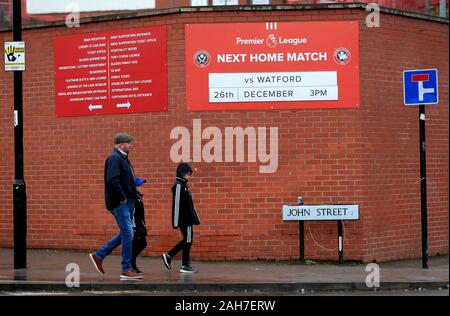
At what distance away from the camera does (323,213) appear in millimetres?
14773

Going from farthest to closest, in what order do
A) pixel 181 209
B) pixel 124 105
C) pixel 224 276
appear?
pixel 124 105 < pixel 181 209 < pixel 224 276

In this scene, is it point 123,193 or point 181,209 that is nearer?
point 123,193

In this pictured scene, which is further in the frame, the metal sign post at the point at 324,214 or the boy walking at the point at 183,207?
the metal sign post at the point at 324,214

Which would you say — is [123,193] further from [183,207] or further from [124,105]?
[124,105]

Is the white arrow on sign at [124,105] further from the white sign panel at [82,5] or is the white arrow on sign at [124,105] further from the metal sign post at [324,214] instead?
the metal sign post at [324,214]

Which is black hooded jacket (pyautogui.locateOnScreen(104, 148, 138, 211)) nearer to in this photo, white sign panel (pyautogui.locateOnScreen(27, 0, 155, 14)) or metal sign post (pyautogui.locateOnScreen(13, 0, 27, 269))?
metal sign post (pyautogui.locateOnScreen(13, 0, 27, 269))

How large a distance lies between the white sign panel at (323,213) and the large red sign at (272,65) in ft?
5.82

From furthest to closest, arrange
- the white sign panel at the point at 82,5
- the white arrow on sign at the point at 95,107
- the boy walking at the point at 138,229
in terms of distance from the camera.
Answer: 1. the white arrow on sign at the point at 95,107
2. the white sign panel at the point at 82,5
3. the boy walking at the point at 138,229

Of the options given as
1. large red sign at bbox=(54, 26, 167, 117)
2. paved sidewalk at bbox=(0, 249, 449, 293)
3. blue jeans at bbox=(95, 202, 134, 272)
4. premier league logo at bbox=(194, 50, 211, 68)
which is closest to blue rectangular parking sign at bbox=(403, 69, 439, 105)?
paved sidewalk at bbox=(0, 249, 449, 293)

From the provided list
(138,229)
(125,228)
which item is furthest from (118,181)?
(138,229)

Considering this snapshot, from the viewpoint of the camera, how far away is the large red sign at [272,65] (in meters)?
15.1

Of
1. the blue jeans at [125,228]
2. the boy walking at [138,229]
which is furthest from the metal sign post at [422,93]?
the blue jeans at [125,228]

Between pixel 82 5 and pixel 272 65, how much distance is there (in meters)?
3.84

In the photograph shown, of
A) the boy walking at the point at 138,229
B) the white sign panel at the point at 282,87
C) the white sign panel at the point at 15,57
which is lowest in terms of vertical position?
the boy walking at the point at 138,229
